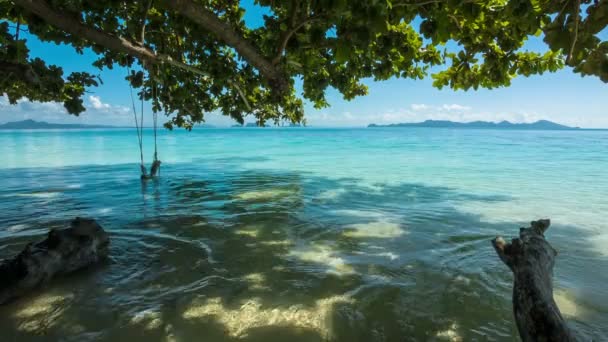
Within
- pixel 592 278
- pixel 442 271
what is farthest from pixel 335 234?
pixel 592 278

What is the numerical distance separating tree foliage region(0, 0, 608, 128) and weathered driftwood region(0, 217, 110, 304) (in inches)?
91.7

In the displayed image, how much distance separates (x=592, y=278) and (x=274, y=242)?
5.23m

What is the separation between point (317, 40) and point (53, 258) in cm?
468

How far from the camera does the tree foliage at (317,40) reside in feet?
8.96

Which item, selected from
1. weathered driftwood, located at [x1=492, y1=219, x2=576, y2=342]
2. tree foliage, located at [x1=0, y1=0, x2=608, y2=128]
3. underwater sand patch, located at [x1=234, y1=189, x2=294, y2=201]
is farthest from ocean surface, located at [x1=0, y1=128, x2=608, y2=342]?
tree foliage, located at [x1=0, y1=0, x2=608, y2=128]

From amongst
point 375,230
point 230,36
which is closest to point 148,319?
point 230,36

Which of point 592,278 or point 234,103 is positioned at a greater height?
point 234,103

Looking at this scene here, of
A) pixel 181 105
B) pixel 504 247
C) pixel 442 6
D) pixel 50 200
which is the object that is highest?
pixel 442 6

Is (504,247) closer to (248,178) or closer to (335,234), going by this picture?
(335,234)

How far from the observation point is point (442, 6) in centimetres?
394

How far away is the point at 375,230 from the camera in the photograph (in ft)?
23.6

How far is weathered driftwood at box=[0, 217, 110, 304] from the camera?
4000mm

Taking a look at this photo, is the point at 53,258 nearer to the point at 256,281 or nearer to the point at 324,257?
the point at 256,281

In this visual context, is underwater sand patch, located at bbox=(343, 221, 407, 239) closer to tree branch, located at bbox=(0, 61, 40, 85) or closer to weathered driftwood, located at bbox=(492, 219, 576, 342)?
weathered driftwood, located at bbox=(492, 219, 576, 342)
